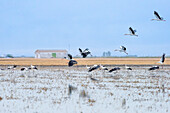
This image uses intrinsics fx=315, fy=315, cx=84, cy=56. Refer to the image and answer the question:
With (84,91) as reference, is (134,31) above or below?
above

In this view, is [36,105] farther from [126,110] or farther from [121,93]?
[121,93]

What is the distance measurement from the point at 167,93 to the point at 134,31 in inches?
182

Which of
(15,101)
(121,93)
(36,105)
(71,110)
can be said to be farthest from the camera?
(121,93)

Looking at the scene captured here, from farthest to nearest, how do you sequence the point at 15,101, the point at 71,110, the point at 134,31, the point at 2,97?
the point at 134,31
the point at 2,97
the point at 15,101
the point at 71,110

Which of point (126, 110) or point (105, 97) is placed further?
point (105, 97)

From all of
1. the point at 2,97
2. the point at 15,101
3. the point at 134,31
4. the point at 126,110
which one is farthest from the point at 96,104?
the point at 134,31

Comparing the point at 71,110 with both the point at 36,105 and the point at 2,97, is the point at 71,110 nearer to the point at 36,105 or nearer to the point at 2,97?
the point at 36,105

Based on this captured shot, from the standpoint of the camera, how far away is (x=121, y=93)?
1862cm

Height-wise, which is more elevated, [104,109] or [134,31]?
[134,31]

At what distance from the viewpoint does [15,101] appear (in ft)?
50.6

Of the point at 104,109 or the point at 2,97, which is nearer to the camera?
the point at 104,109

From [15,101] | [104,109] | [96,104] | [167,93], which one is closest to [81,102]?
[96,104]

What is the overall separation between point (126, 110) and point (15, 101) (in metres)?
5.53

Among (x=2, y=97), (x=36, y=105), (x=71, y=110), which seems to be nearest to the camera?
(x=71, y=110)
